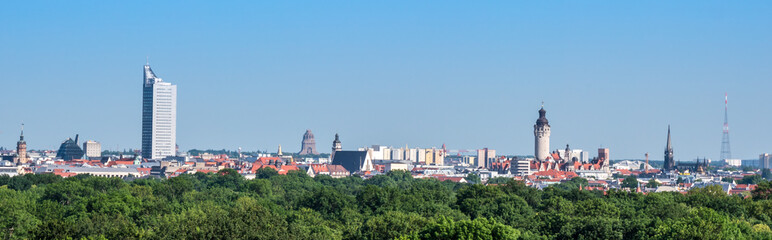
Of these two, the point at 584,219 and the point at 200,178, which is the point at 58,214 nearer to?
the point at 584,219

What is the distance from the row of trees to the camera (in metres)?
60.2

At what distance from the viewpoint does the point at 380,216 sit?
252 feet

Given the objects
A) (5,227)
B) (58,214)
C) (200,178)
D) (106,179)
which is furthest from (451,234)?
(200,178)

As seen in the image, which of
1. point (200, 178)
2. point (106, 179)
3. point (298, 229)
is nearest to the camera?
point (298, 229)

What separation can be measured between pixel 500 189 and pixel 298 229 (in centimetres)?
5040

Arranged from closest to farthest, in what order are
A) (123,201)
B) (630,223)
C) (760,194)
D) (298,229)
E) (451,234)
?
(451,234), (298,229), (630,223), (123,201), (760,194)

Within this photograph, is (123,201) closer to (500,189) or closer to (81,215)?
(81,215)

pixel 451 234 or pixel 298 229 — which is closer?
pixel 451 234

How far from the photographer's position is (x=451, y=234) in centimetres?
5503

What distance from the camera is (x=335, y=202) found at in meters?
99.3

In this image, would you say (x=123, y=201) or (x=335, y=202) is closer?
(x=123, y=201)

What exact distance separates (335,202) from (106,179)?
38.5 meters

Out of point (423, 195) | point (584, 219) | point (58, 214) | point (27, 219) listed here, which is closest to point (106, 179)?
point (423, 195)

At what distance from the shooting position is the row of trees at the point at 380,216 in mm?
60188
